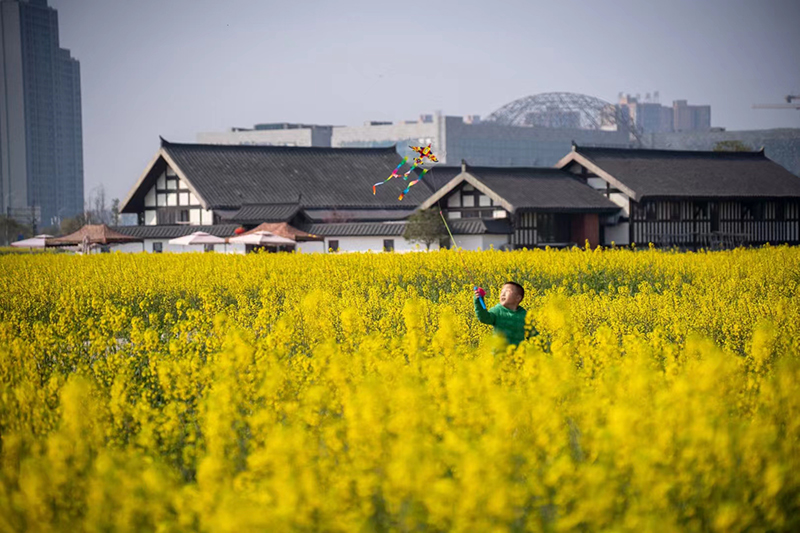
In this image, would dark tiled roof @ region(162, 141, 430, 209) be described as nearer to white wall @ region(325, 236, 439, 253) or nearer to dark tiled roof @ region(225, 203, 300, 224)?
dark tiled roof @ region(225, 203, 300, 224)

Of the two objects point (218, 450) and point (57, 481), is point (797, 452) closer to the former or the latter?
point (218, 450)

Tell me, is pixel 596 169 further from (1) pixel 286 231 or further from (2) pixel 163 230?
(2) pixel 163 230

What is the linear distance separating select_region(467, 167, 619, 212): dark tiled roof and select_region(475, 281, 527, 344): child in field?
25.3 meters

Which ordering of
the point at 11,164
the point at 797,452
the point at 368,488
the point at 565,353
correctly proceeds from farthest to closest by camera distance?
1. the point at 11,164
2. the point at 565,353
3. the point at 797,452
4. the point at 368,488

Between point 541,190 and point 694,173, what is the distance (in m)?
6.92

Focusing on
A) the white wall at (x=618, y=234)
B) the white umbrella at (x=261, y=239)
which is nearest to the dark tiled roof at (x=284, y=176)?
the white umbrella at (x=261, y=239)

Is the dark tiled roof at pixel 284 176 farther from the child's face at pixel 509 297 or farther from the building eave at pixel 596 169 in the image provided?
the child's face at pixel 509 297

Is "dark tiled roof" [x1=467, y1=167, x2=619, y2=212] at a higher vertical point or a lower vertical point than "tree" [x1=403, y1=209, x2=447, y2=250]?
higher

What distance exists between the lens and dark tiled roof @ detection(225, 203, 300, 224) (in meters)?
38.0

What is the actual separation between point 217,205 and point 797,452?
3716 centimetres

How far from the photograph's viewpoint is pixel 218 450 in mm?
4980

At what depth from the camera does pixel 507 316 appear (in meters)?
8.46

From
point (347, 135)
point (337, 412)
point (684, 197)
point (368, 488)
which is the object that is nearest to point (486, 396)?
point (337, 412)

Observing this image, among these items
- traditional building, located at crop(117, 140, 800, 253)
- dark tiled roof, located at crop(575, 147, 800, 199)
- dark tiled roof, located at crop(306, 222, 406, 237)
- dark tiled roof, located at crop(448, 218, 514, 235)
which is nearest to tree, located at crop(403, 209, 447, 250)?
dark tiled roof, located at crop(448, 218, 514, 235)
